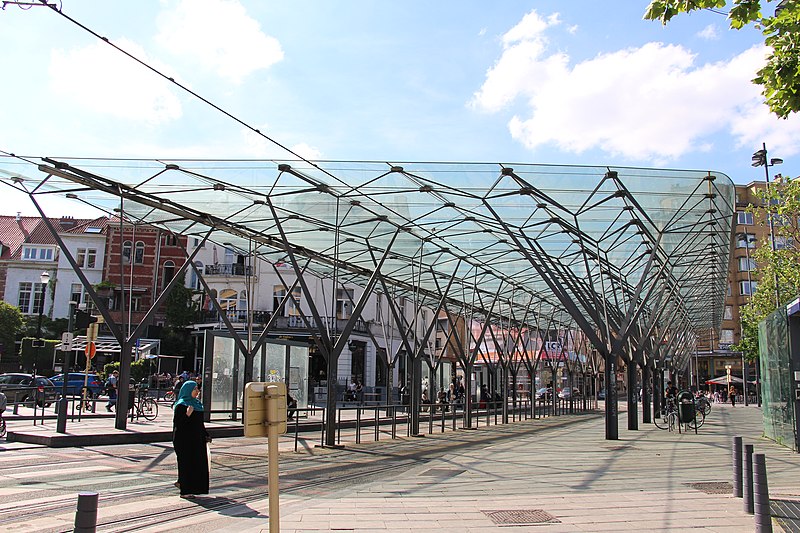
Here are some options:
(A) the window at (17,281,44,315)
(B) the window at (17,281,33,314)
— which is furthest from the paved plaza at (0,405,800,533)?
(B) the window at (17,281,33,314)

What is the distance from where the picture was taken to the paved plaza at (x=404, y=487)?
8000mm

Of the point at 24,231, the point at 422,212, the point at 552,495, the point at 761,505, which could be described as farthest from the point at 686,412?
the point at 24,231

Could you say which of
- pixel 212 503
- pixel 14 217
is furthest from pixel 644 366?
pixel 14 217

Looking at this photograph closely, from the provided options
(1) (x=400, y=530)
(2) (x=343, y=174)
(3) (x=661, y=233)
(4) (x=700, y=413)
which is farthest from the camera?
(4) (x=700, y=413)

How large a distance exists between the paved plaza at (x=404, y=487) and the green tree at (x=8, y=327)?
46.4m

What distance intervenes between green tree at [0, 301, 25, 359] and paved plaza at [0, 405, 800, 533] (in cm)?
4639

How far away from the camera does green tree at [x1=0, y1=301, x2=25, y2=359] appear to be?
187ft

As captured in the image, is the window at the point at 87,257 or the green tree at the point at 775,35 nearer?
the green tree at the point at 775,35

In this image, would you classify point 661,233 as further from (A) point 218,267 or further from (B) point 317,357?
(A) point 218,267

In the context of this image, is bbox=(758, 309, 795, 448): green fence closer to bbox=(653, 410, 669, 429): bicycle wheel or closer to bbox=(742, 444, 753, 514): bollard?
bbox=(653, 410, 669, 429): bicycle wheel

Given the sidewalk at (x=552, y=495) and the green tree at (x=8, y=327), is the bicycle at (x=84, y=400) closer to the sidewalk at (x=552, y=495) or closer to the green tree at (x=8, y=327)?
the sidewalk at (x=552, y=495)

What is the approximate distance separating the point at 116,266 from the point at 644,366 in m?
48.6

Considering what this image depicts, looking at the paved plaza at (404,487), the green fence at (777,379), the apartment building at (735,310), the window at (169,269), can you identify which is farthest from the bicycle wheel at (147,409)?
the apartment building at (735,310)

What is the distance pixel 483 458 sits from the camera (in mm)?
15367
